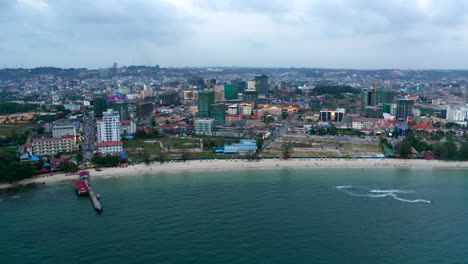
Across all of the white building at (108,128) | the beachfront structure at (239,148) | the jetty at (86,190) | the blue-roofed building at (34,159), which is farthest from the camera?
the white building at (108,128)

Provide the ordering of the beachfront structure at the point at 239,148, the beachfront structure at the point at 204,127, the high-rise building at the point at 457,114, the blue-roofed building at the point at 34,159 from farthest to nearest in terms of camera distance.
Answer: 1. the high-rise building at the point at 457,114
2. the beachfront structure at the point at 204,127
3. the beachfront structure at the point at 239,148
4. the blue-roofed building at the point at 34,159

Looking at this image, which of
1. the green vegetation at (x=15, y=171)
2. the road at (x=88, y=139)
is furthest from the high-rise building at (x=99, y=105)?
the green vegetation at (x=15, y=171)

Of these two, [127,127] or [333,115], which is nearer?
[127,127]

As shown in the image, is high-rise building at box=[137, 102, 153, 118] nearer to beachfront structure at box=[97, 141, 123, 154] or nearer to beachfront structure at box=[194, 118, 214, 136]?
beachfront structure at box=[194, 118, 214, 136]

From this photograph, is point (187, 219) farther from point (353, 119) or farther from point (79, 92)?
point (79, 92)

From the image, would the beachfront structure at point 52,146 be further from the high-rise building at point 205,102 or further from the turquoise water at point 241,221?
the high-rise building at point 205,102

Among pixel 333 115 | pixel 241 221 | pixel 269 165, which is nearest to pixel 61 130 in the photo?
pixel 269 165

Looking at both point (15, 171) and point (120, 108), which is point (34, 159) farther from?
point (120, 108)

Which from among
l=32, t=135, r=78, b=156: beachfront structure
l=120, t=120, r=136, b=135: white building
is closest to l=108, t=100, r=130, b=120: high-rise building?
l=120, t=120, r=136, b=135: white building
